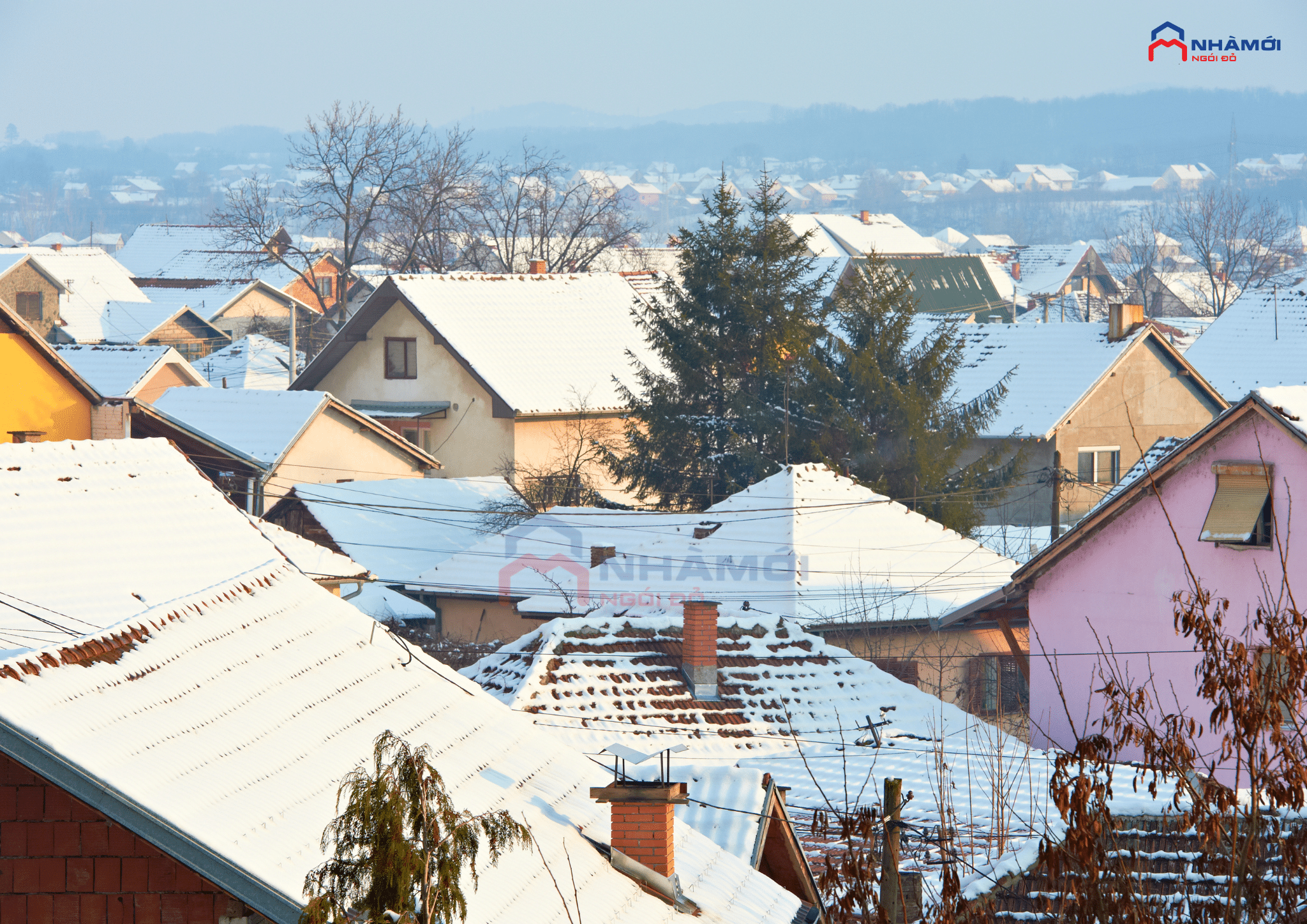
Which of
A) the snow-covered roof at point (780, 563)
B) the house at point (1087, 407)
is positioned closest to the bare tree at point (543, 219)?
the house at point (1087, 407)

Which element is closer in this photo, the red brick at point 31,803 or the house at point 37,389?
the red brick at point 31,803

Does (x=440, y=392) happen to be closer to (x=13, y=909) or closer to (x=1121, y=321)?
(x=1121, y=321)

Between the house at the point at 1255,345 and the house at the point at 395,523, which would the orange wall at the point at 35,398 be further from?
the house at the point at 1255,345

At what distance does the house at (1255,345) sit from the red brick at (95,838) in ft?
115

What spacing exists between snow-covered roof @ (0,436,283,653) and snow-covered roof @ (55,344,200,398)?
90.5 feet

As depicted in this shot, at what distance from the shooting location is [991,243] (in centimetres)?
14888

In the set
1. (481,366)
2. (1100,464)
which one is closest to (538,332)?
(481,366)

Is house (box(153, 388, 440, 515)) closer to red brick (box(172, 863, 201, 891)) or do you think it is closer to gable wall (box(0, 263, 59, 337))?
red brick (box(172, 863, 201, 891))

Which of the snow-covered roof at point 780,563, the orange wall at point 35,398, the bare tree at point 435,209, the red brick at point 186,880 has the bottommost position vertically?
the red brick at point 186,880

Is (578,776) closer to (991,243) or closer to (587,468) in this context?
(587,468)

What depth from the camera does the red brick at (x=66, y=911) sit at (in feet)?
17.8

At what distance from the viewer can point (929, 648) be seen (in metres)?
20.4

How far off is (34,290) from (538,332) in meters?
36.9

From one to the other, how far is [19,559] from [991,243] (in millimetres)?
148622
